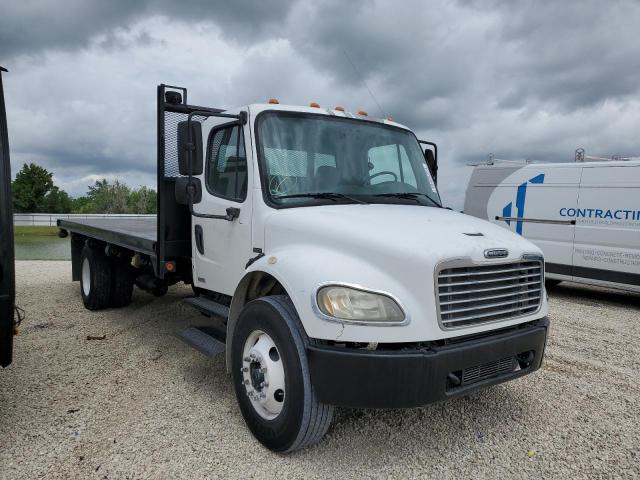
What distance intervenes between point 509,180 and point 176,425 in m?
8.59

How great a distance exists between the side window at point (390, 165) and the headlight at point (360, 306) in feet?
4.78

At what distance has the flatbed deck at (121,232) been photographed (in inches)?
211

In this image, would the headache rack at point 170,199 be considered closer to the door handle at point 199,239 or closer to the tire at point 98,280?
the door handle at point 199,239

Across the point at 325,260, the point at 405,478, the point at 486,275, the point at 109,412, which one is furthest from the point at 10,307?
the point at 486,275

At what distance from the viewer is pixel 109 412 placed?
3.95m

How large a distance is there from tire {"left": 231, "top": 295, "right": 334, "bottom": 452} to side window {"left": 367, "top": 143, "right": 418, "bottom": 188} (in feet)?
4.82

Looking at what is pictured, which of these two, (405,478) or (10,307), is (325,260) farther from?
(10,307)

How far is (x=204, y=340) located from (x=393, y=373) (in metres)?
1.91

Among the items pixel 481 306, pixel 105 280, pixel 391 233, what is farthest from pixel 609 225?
pixel 105 280

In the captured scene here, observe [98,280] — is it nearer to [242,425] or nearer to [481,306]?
[242,425]

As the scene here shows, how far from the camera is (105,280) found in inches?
289

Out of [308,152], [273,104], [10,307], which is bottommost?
[10,307]

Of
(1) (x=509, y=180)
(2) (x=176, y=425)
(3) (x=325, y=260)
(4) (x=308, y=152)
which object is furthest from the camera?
(1) (x=509, y=180)

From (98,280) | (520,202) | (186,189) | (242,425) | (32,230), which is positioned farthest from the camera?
(32,230)
